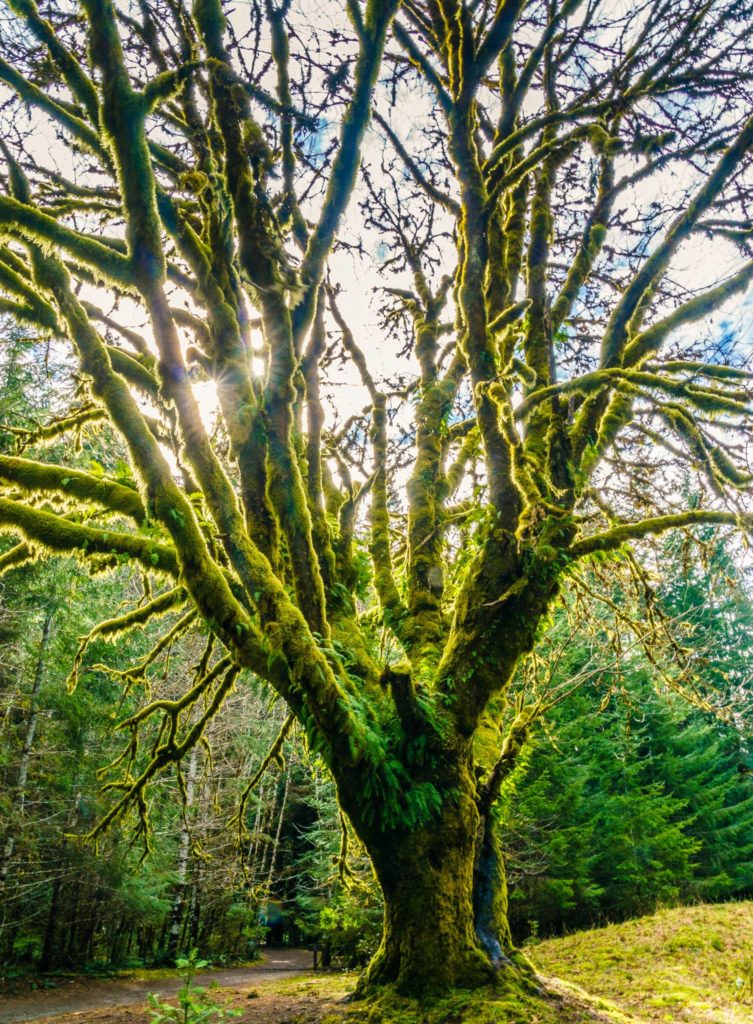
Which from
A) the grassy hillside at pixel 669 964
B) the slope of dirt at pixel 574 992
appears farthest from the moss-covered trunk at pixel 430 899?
the grassy hillside at pixel 669 964

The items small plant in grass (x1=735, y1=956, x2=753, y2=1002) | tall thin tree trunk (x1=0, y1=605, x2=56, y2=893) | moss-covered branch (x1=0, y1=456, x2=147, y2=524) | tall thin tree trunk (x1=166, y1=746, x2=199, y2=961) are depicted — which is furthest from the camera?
tall thin tree trunk (x1=166, y1=746, x2=199, y2=961)

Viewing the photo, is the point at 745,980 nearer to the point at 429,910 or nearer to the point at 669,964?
the point at 669,964

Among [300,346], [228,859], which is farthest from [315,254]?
[228,859]

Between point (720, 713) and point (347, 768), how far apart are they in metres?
2.94

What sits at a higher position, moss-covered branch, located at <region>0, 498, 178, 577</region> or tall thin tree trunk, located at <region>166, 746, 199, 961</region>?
moss-covered branch, located at <region>0, 498, 178, 577</region>

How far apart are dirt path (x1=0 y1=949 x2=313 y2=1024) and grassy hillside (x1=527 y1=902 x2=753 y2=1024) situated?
5157mm

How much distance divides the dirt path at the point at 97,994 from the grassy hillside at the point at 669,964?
516 centimetres

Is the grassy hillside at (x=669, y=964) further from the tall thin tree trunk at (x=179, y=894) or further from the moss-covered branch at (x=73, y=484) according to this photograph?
the tall thin tree trunk at (x=179, y=894)

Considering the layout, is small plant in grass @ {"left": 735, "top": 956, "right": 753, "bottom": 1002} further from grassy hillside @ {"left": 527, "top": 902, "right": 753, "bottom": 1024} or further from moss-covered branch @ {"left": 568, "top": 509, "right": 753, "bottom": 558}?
moss-covered branch @ {"left": 568, "top": 509, "right": 753, "bottom": 558}

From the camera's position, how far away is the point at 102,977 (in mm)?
12156

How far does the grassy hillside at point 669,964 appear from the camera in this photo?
5.16 m

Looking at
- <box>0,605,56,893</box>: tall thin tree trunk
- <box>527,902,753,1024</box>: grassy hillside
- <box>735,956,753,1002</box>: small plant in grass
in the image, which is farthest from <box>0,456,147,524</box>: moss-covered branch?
<box>0,605,56,893</box>: tall thin tree trunk

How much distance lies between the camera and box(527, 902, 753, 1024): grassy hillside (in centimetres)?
516

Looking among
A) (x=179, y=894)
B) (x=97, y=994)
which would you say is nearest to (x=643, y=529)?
(x=97, y=994)
